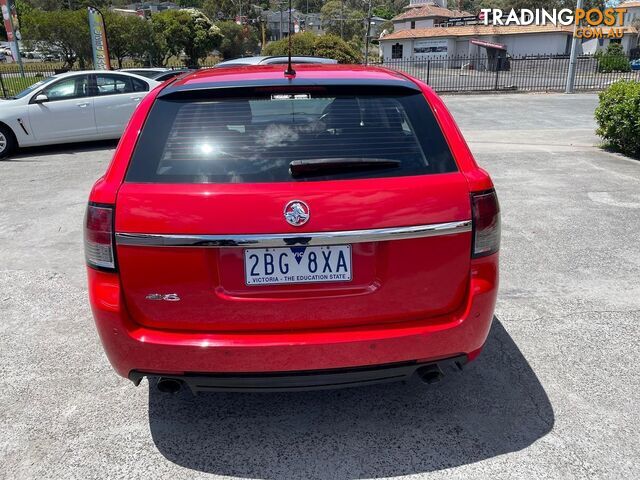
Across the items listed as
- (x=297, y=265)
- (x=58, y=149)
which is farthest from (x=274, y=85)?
(x=58, y=149)

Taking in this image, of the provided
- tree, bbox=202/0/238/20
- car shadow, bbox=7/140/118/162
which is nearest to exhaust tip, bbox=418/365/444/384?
car shadow, bbox=7/140/118/162

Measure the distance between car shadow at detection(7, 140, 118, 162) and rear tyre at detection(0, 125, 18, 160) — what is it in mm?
130

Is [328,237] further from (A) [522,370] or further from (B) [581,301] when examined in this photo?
(B) [581,301]

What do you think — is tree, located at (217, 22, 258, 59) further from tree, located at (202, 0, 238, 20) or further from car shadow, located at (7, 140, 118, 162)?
car shadow, located at (7, 140, 118, 162)

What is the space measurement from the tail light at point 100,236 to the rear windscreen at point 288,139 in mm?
194

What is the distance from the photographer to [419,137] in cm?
257

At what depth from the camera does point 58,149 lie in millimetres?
11625

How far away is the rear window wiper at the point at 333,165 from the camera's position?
2.35 meters

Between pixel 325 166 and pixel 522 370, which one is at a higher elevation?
pixel 325 166

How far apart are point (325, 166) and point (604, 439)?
1.91 meters

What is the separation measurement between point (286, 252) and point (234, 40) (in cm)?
6167

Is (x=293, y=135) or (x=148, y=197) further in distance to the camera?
(x=293, y=135)

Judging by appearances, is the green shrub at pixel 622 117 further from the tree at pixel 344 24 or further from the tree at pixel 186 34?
the tree at pixel 344 24

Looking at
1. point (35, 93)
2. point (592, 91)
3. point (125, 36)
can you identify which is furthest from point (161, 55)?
point (35, 93)
